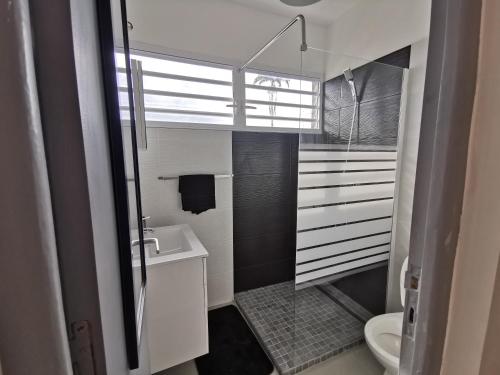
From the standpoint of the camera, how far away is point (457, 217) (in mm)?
365

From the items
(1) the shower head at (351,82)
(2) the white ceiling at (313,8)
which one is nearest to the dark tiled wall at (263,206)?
(1) the shower head at (351,82)

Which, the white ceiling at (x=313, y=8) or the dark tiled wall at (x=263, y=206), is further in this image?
the dark tiled wall at (x=263, y=206)

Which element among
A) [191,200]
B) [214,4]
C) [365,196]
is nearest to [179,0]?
[214,4]

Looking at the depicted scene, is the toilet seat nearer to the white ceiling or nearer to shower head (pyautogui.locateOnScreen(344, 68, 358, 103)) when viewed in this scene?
shower head (pyautogui.locateOnScreen(344, 68, 358, 103))

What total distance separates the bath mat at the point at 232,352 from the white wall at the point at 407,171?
114 centimetres

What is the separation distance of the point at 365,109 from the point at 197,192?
4.94ft

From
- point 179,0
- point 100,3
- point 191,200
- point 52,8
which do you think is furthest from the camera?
point 191,200

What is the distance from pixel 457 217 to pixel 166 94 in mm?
1980

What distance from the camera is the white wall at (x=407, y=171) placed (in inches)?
65.6

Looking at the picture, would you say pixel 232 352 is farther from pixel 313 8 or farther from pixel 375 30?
pixel 313 8

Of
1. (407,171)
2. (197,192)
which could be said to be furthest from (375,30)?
(197,192)

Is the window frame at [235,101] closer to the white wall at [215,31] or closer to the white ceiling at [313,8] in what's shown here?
the white wall at [215,31]

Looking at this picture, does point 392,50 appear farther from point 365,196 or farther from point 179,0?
point 179,0

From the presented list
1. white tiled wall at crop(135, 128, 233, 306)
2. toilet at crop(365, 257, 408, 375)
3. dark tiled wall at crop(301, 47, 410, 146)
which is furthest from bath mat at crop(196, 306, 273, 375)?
dark tiled wall at crop(301, 47, 410, 146)
